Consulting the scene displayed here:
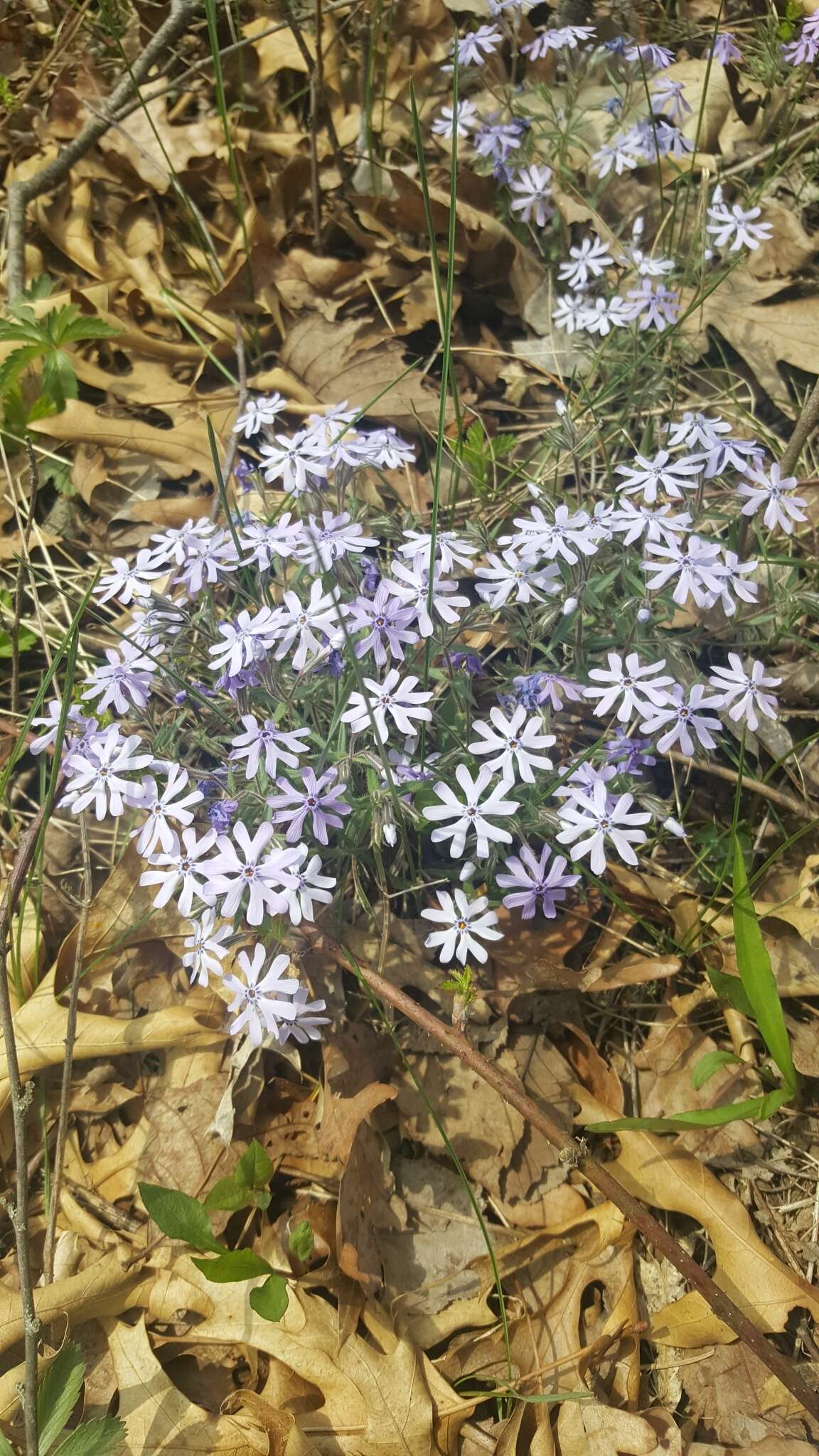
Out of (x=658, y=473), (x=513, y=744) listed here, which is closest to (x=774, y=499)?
(x=658, y=473)

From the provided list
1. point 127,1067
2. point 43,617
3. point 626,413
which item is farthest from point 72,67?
point 127,1067

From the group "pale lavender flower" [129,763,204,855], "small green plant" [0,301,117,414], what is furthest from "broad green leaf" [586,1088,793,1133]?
"small green plant" [0,301,117,414]

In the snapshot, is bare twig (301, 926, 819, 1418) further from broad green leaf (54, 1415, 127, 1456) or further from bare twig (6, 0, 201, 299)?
bare twig (6, 0, 201, 299)

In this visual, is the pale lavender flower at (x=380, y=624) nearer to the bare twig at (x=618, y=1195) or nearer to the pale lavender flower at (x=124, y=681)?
the pale lavender flower at (x=124, y=681)

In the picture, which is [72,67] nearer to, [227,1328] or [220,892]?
[220,892]

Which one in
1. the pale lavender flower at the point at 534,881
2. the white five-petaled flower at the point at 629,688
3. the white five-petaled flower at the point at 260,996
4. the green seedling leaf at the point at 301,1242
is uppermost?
the white five-petaled flower at the point at 629,688

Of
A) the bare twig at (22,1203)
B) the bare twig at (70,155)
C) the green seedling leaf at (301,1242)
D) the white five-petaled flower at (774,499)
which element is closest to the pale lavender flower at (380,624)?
the bare twig at (22,1203)

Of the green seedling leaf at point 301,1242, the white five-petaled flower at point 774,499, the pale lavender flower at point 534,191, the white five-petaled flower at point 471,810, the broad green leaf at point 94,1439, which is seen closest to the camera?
the broad green leaf at point 94,1439
